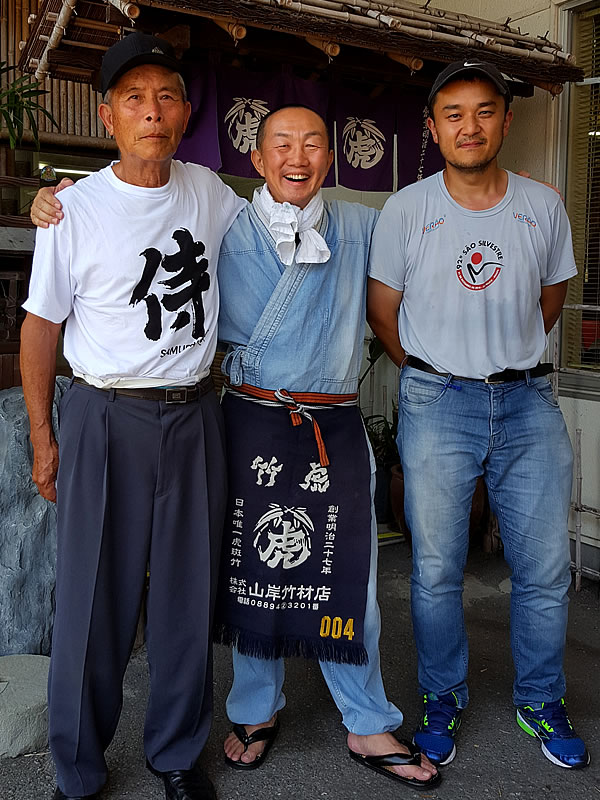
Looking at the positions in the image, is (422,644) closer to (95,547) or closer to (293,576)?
(293,576)

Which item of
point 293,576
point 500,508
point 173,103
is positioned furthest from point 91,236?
point 500,508

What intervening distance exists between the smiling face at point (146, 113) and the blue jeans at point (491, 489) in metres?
1.32

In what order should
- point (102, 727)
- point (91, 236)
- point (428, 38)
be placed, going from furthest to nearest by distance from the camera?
1. point (428, 38)
2. point (102, 727)
3. point (91, 236)

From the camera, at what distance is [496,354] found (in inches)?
123

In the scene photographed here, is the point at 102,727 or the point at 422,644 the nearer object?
the point at 102,727

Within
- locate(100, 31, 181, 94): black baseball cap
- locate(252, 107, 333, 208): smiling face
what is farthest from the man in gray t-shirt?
locate(100, 31, 181, 94): black baseball cap

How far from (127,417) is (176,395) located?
0.62 feet

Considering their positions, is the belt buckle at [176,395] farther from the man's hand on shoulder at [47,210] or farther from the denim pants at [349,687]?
the denim pants at [349,687]

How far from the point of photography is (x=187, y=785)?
293 cm

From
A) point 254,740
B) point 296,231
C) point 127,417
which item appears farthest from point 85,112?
point 254,740

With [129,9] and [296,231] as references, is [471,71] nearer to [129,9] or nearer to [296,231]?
[296,231]

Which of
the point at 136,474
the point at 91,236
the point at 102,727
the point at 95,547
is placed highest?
the point at 91,236

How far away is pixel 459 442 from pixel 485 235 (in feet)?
2.69

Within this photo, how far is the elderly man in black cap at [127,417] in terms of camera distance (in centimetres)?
274
